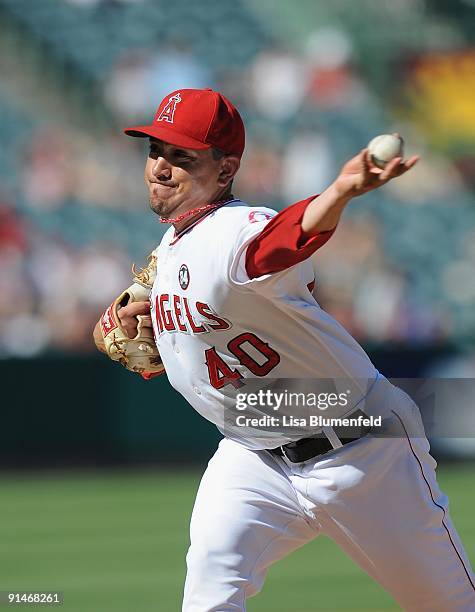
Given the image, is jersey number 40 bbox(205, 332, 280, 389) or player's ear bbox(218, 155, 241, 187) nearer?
jersey number 40 bbox(205, 332, 280, 389)

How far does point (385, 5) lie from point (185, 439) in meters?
7.12

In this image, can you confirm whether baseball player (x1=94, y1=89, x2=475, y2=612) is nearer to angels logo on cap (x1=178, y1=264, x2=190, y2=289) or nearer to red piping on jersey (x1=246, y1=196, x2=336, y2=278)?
angels logo on cap (x1=178, y1=264, x2=190, y2=289)

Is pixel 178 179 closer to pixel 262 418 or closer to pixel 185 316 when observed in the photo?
pixel 185 316

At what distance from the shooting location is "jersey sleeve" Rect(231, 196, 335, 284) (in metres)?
3.32

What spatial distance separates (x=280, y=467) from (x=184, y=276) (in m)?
0.72

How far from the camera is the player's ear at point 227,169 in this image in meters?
3.99

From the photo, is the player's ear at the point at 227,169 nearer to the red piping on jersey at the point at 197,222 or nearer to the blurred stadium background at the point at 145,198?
the red piping on jersey at the point at 197,222

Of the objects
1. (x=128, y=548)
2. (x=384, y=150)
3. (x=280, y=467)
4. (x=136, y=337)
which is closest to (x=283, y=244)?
(x=384, y=150)

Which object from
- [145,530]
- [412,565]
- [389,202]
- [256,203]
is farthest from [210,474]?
[389,202]

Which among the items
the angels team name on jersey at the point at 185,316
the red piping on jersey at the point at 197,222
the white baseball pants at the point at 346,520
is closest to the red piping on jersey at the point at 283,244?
the angels team name on jersey at the point at 185,316

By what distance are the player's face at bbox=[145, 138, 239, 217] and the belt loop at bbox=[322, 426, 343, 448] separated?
836 millimetres

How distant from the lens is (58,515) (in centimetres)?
929

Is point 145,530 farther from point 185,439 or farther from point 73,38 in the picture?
point 73,38

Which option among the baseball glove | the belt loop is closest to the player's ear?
the baseball glove
